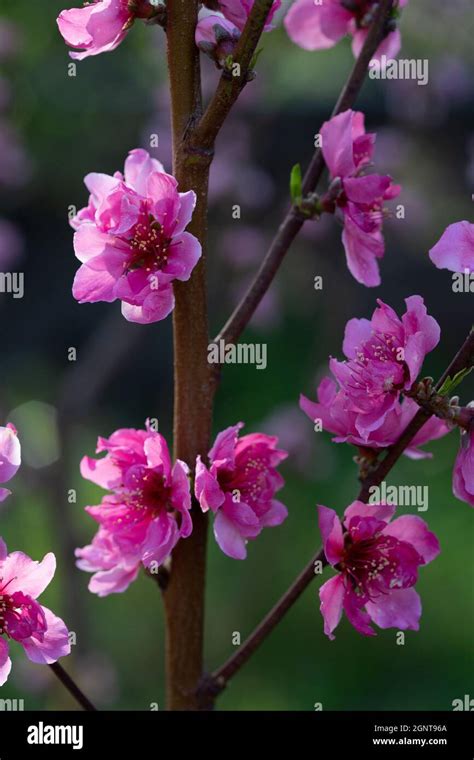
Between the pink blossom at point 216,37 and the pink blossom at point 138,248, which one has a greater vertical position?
the pink blossom at point 216,37

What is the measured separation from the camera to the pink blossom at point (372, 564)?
91cm

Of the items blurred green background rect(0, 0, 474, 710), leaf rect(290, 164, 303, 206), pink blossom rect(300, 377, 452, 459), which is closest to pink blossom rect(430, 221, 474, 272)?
pink blossom rect(300, 377, 452, 459)

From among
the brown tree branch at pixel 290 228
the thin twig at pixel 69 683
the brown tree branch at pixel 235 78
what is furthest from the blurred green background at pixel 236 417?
the thin twig at pixel 69 683

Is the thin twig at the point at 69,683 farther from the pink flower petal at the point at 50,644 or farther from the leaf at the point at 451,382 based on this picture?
the leaf at the point at 451,382

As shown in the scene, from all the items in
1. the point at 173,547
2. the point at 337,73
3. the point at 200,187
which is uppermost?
the point at 337,73

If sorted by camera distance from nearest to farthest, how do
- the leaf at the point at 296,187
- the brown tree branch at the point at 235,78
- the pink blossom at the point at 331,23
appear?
the brown tree branch at the point at 235,78
the leaf at the point at 296,187
the pink blossom at the point at 331,23

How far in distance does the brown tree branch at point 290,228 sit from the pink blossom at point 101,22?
26cm

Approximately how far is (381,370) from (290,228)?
0.83 ft

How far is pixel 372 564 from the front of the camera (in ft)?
3.08

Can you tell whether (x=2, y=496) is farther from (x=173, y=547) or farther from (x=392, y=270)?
(x=392, y=270)

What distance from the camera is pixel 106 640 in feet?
10.9
